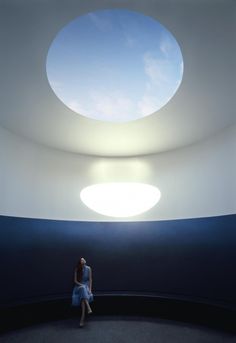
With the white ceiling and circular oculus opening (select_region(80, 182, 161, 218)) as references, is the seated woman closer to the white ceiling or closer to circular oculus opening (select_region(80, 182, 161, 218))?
circular oculus opening (select_region(80, 182, 161, 218))

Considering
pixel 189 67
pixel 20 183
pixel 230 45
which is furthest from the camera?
pixel 20 183

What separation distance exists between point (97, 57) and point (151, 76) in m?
1.65

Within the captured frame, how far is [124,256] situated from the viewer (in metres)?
8.16

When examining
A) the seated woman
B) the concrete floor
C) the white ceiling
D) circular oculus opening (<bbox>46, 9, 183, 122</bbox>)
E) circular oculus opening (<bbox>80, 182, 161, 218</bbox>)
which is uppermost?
circular oculus opening (<bbox>46, 9, 183, 122</bbox>)

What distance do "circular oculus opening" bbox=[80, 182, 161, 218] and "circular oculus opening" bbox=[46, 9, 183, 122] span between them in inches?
92.9

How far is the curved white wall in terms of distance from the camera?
21.9 feet

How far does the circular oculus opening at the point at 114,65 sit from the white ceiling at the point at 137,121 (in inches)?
12.2

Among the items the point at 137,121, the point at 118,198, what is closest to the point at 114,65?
the point at 137,121

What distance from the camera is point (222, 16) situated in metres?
4.44

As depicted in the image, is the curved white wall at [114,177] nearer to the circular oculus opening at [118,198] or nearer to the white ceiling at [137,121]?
the circular oculus opening at [118,198]

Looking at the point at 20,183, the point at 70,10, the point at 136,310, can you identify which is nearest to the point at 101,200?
the point at 20,183

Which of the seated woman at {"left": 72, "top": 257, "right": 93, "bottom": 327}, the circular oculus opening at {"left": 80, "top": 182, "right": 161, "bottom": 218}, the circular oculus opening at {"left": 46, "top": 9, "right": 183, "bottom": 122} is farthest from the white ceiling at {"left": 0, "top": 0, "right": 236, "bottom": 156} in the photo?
the seated woman at {"left": 72, "top": 257, "right": 93, "bottom": 327}

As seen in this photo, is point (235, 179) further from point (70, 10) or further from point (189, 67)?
point (70, 10)

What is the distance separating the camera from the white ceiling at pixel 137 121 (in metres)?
4.42
